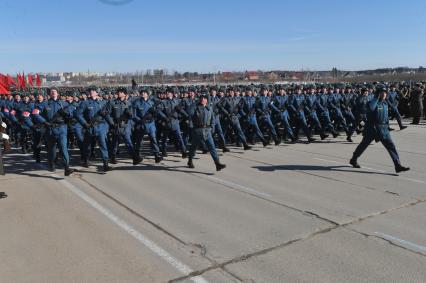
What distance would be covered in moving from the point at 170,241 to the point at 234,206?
5.66ft

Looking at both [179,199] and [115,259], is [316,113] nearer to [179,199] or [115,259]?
[179,199]

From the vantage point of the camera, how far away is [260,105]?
13.3 meters

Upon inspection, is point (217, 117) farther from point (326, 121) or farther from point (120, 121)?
point (326, 121)

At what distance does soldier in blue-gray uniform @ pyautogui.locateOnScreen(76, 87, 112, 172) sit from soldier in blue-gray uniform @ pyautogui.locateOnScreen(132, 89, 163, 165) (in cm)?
83

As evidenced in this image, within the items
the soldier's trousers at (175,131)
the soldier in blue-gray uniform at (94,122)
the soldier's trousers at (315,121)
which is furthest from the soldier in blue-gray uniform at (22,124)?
the soldier's trousers at (315,121)

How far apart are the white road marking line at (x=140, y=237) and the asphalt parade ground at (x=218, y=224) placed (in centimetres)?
1

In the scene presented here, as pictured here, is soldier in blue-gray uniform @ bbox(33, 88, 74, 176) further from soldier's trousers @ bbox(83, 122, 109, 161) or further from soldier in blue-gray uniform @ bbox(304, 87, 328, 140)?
soldier in blue-gray uniform @ bbox(304, 87, 328, 140)

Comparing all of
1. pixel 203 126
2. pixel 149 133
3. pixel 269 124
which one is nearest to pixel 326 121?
pixel 269 124

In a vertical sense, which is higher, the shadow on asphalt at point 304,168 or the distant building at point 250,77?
the distant building at point 250,77

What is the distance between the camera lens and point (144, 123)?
1072 cm

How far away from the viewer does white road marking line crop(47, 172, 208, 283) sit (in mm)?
4497

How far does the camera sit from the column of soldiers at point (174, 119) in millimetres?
9695

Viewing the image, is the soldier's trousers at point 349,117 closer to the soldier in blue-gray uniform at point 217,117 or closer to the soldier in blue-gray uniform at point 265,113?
the soldier in blue-gray uniform at point 265,113

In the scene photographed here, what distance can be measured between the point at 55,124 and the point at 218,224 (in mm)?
5314
